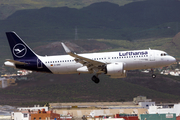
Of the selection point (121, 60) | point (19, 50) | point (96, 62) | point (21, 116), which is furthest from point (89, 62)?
point (21, 116)

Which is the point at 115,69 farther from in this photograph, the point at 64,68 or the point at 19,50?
the point at 19,50

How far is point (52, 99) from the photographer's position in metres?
95.0

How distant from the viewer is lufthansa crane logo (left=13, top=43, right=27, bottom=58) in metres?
53.7

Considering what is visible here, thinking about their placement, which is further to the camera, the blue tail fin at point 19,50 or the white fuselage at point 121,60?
the blue tail fin at point 19,50

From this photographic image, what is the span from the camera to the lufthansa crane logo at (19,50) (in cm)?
5369

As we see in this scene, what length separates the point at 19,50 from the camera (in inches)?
2120

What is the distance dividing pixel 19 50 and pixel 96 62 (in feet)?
36.8

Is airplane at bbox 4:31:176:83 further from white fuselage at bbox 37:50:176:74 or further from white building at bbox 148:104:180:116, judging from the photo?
white building at bbox 148:104:180:116

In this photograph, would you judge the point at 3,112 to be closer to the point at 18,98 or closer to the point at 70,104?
the point at 18,98

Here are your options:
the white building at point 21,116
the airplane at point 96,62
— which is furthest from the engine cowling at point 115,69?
the white building at point 21,116

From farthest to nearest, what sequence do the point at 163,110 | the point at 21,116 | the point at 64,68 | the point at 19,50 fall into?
1. the point at 163,110
2. the point at 21,116
3. the point at 19,50
4. the point at 64,68

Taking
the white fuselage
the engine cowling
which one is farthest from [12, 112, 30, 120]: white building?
the engine cowling

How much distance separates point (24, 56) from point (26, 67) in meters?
1.74

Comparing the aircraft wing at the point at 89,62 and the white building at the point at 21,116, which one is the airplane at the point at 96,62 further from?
the white building at the point at 21,116
